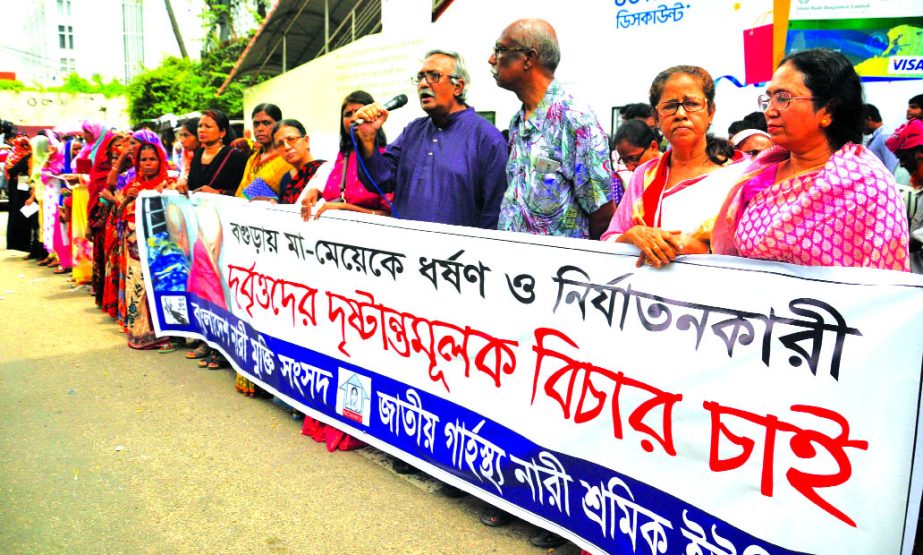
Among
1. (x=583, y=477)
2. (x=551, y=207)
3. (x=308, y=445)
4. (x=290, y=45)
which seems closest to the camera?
(x=583, y=477)

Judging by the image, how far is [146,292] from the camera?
229 inches

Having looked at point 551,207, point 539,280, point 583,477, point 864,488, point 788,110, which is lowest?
point 583,477

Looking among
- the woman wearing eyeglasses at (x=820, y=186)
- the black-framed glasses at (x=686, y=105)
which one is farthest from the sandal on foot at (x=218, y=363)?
the woman wearing eyeglasses at (x=820, y=186)

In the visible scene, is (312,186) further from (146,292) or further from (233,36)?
(233,36)

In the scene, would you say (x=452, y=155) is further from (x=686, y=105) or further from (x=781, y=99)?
(x=781, y=99)

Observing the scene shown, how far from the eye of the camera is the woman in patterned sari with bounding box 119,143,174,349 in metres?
6.02

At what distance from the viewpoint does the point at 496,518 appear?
120 inches

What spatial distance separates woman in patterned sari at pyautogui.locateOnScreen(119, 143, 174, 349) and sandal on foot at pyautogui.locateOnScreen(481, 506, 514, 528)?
388cm

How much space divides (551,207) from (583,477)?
3.83ft

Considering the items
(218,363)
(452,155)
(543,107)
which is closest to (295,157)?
(452,155)

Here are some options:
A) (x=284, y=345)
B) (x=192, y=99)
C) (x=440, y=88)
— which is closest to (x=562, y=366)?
(x=440, y=88)

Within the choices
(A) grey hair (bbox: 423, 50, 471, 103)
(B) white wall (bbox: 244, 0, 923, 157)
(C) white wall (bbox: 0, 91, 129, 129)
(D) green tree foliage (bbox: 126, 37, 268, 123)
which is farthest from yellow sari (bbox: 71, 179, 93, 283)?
(C) white wall (bbox: 0, 91, 129, 129)

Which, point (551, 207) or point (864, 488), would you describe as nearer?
point (864, 488)

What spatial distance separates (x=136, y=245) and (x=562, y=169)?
4.23 meters
